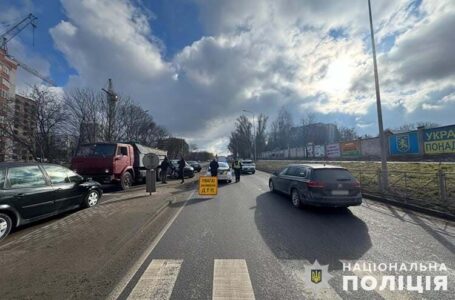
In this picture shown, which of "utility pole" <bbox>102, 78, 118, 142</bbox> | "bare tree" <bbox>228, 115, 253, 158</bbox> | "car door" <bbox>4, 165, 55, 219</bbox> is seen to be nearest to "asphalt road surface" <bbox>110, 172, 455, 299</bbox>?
"car door" <bbox>4, 165, 55, 219</bbox>

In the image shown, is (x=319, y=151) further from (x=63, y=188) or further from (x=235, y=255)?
(x=235, y=255)

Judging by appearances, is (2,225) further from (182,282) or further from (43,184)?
(182,282)

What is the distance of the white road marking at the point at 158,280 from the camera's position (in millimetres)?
3283

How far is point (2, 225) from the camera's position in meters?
5.60

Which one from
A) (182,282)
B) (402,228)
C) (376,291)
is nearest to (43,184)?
(182,282)

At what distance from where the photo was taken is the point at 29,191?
6.36 m

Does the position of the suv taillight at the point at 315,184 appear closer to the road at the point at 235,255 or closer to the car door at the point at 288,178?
the road at the point at 235,255

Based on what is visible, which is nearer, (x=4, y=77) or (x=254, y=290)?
(x=254, y=290)

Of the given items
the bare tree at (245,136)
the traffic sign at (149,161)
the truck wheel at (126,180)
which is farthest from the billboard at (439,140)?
the bare tree at (245,136)

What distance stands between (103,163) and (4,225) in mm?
8182

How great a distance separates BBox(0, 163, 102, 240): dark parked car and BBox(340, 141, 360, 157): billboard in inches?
1563

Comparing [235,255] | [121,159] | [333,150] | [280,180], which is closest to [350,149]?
[333,150]

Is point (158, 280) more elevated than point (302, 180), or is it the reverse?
point (302, 180)

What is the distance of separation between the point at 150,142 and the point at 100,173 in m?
54.5
